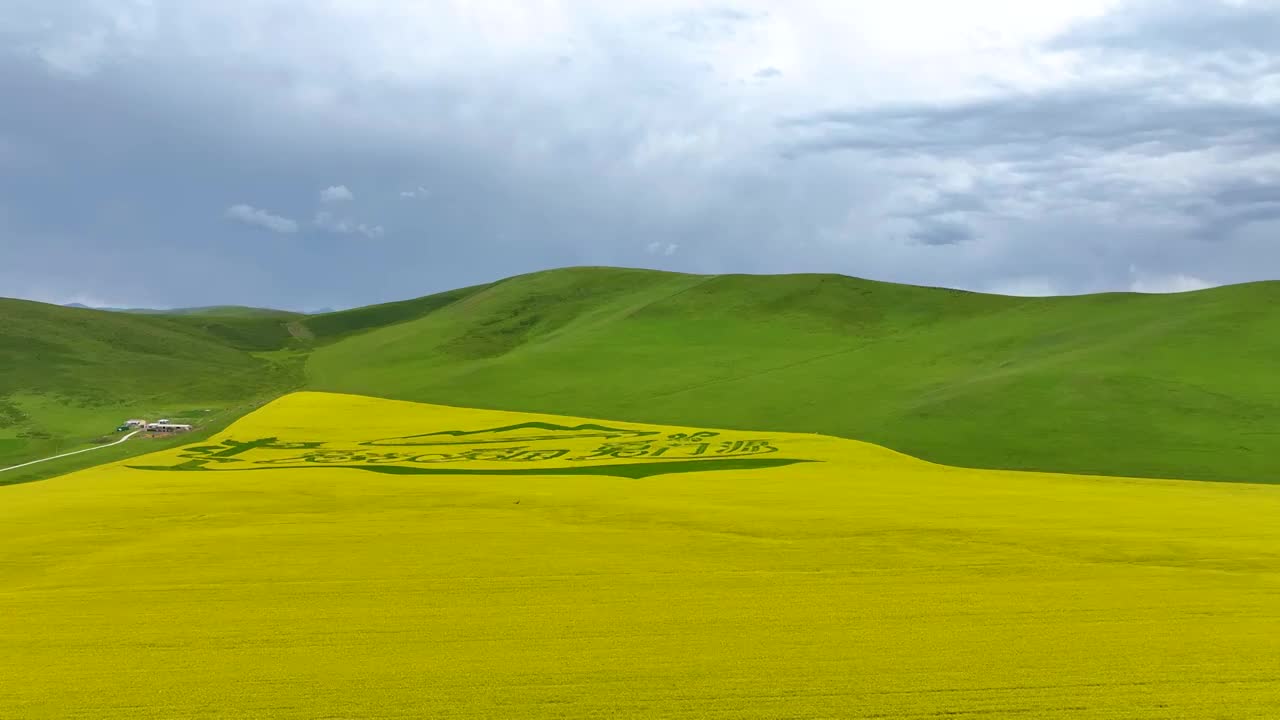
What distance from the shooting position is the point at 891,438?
67562mm

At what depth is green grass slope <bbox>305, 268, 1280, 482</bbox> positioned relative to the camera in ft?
211

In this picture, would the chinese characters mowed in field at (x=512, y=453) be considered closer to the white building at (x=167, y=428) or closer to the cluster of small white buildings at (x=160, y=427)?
the white building at (x=167, y=428)

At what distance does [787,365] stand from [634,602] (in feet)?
299

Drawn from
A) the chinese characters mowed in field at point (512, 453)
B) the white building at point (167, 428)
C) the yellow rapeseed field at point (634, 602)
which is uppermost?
the white building at point (167, 428)

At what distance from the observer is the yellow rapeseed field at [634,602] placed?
567 inches

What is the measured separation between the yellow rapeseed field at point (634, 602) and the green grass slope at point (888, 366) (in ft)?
77.4

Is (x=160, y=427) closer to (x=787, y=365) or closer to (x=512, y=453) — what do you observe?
(x=512, y=453)

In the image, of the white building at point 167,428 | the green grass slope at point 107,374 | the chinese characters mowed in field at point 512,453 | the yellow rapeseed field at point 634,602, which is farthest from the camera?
the green grass slope at point 107,374

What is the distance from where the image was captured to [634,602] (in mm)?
19859

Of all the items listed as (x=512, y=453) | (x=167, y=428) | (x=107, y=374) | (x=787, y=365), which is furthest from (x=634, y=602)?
(x=107, y=374)

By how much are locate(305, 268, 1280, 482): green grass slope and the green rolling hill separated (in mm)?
338

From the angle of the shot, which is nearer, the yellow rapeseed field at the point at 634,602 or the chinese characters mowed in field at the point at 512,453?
the yellow rapeseed field at the point at 634,602

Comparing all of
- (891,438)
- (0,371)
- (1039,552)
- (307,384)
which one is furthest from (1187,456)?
(0,371)

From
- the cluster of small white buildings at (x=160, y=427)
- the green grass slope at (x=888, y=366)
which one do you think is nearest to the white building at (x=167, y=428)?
the cluster of small white buildings at (x=160, y=427)
